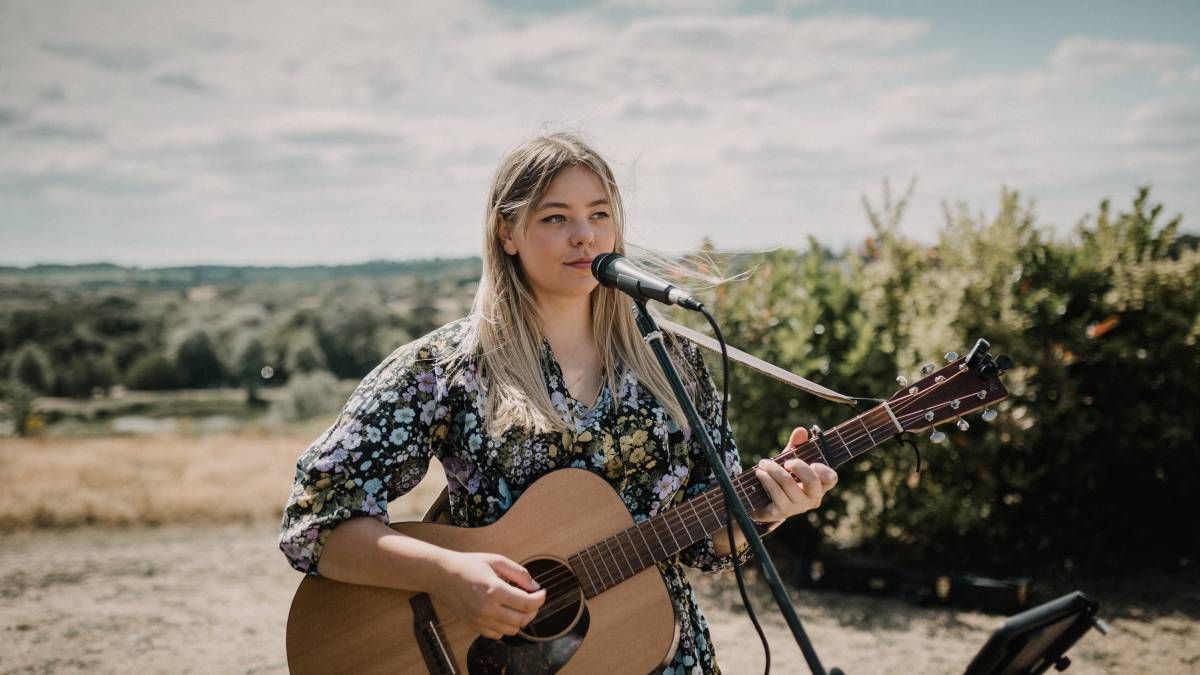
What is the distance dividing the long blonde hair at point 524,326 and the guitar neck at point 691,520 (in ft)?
0.84

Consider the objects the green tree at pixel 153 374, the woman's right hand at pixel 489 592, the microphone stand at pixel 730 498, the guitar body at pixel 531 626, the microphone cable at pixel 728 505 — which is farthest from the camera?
the green tree at pixel 153 374

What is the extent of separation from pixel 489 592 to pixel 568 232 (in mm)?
1023

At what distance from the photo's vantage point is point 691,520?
7.57 feet

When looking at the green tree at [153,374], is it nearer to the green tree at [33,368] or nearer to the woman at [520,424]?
the green tree at [33,368]

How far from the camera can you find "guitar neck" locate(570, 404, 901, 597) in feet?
7.41

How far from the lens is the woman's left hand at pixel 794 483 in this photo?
220cm

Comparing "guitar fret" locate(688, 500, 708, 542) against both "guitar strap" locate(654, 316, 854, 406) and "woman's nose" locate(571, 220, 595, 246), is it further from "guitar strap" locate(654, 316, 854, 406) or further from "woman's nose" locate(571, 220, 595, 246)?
"woman's nose" locate(571, 220, 595, 246)

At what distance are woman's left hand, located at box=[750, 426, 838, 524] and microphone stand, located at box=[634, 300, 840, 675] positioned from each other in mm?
259

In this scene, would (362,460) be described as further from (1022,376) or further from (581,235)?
(1022,376)

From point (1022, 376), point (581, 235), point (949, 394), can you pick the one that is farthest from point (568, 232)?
point (1022, 376)

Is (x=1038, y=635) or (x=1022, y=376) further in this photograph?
(x=1022, y=376)

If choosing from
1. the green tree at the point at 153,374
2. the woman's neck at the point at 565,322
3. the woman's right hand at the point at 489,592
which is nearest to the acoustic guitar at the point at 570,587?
the woman's right hand at the point at 489,592

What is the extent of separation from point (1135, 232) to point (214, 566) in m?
7.44

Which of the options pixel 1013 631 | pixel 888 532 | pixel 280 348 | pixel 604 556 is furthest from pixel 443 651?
pixel 280 348
